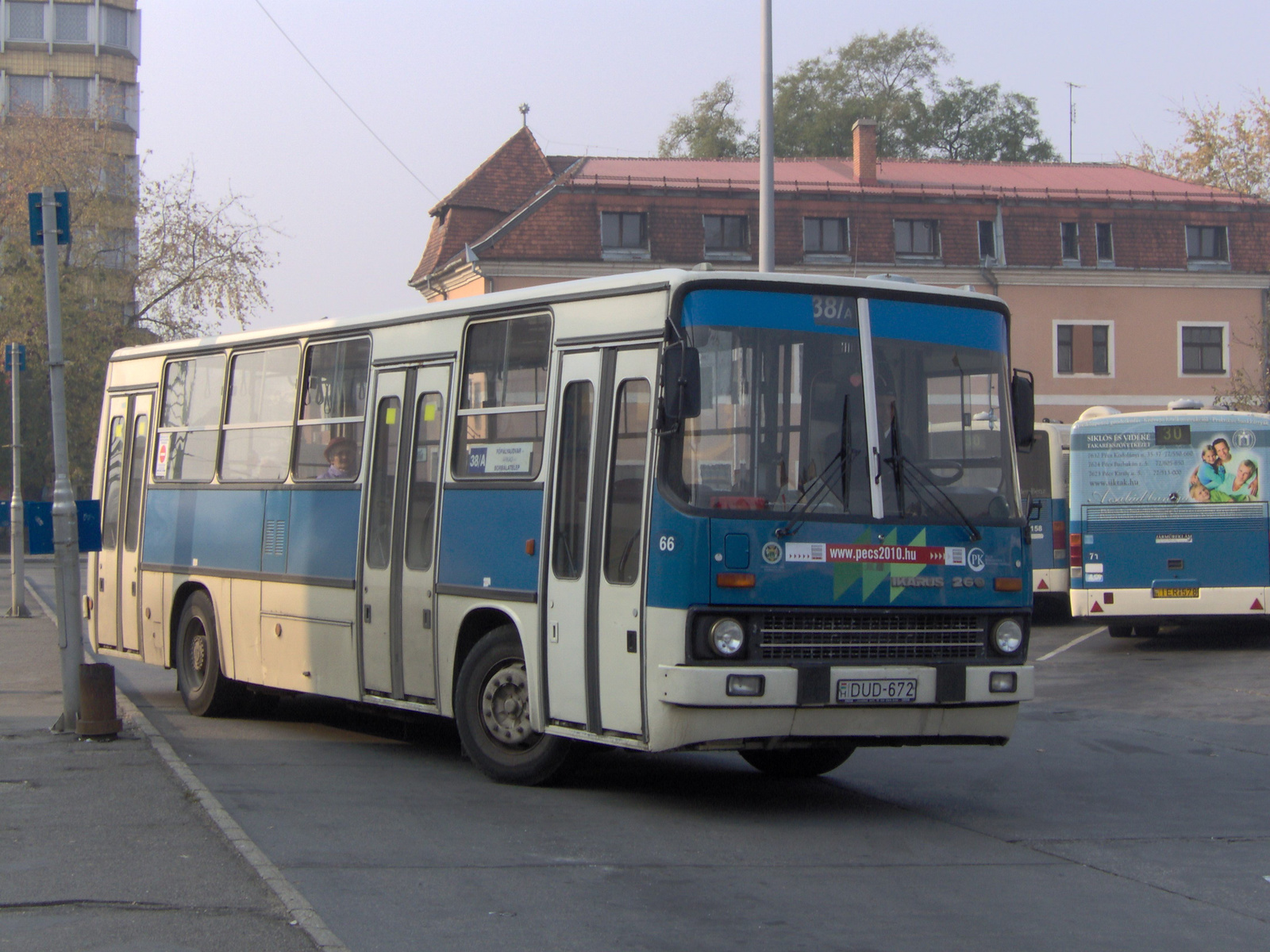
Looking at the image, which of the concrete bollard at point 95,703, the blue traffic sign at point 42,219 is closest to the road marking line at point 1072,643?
the concrete bollard at point 95,703

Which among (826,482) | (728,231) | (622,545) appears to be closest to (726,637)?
(622,545)

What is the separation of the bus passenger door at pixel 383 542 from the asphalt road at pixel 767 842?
70 cm

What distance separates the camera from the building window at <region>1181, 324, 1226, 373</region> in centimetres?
5397

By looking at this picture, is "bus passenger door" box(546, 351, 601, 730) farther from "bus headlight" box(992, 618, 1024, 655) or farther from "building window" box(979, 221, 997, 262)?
"building window" box(979, 221, 997, 262)

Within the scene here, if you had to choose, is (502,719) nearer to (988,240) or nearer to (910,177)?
(988,240)

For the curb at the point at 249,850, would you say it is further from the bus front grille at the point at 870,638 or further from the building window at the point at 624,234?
the building window at the point at 624,234

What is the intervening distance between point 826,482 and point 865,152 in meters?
48.3

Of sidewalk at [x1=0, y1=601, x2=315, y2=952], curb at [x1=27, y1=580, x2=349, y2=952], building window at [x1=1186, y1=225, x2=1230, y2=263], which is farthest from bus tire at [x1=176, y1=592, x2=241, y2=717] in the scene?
building window at [x1=1186, y1=225, x2=1230, y2=263]

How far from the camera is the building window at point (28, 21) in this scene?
80.1 metres

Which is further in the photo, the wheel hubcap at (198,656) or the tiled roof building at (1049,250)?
the tiled roof building at (1049,250)

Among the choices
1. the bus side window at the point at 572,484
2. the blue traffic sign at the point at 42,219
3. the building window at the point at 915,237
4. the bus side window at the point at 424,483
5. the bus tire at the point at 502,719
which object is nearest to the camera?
the bus side window at the point at 572,484

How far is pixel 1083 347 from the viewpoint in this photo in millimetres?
53594

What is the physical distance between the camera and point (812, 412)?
8.65m

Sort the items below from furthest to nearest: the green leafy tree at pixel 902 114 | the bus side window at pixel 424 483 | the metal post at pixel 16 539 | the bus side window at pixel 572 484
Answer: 1. the green leafy tree at pixel 902 114
2. the metal post at pixel 16 539
3. the bus side window at pixel 424 483
4. the bus side window at pixel 572 484
